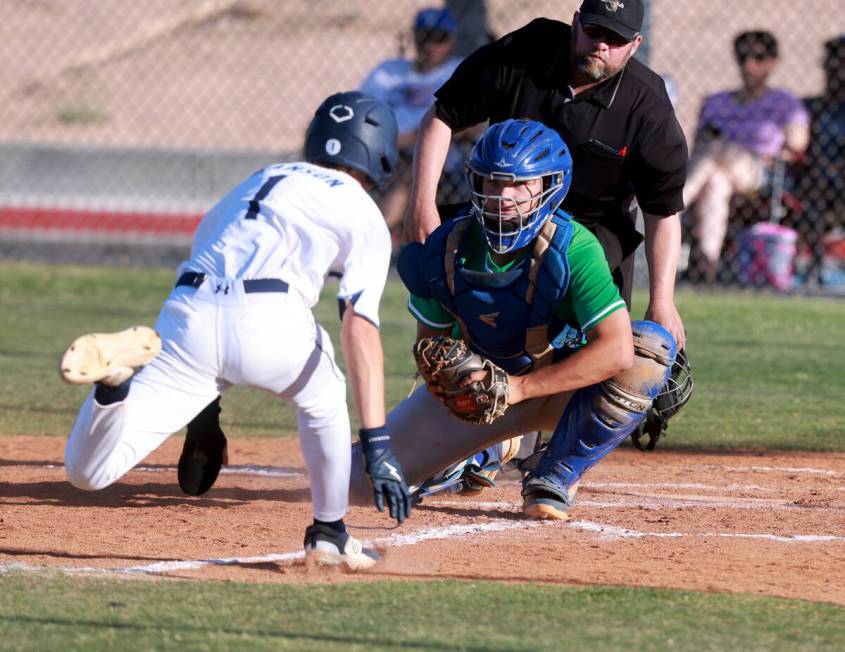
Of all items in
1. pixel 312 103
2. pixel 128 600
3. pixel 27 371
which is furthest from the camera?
pixel 312 103

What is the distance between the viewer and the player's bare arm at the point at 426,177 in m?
5.45

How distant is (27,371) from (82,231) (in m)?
9.57

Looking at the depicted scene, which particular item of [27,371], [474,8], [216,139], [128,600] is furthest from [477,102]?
[216,139]

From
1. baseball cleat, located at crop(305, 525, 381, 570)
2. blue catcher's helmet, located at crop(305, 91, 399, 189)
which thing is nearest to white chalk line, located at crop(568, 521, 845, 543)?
baseball cleat, located at crop(305, 525, 381, 570)

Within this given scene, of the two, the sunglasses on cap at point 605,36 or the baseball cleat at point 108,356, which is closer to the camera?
the baseball cleat at point 108,356

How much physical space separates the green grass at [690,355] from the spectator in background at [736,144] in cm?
74

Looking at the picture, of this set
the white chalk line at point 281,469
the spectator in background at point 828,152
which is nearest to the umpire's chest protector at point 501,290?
the white chalk line at point 281,469

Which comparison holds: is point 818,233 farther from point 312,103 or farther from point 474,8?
point 312,103

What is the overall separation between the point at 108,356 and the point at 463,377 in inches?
52.9

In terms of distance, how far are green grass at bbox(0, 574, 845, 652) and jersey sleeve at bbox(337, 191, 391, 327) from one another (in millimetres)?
804

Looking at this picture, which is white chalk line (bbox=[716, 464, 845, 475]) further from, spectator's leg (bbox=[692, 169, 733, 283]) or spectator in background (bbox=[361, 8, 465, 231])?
spectator in background (bbox=[361, 8, 465, 231])

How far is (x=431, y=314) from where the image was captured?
16.6 ft

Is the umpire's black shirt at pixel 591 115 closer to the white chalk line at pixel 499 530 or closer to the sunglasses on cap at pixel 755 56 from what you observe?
the white chalk line at pixel 499 530

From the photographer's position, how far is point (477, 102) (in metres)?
5.62
